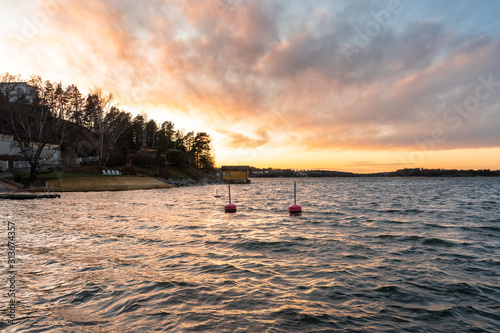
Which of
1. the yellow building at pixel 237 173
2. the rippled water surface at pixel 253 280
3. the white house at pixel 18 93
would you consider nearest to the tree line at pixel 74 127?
the white house at pixel 18 93

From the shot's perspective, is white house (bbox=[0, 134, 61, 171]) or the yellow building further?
the yellow building

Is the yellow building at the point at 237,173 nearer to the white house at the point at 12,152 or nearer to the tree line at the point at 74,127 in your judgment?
the tree line at the point at 74,127

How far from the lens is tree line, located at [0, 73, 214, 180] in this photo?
153 ft

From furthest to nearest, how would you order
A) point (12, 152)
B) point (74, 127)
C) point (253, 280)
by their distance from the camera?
point (74, 127) < point (12, 152) < point (253, 280)

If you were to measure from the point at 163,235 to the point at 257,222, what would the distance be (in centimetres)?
747

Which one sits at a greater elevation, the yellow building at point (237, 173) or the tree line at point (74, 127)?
the tree line at point (74, 127)

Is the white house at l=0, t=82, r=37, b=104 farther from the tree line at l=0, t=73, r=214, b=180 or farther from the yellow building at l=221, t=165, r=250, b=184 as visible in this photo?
the yellow building at l=221, t=165, r=250, b=184

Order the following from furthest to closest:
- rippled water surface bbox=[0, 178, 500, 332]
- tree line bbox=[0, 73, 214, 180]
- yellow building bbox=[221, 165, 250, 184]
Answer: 1. yellow building bbox=[221, 165, 250, 184]
2. tree line bbox=[0, 73, 214, 180]
3. rippled water surface bbox=[0, 178, 500, 332]

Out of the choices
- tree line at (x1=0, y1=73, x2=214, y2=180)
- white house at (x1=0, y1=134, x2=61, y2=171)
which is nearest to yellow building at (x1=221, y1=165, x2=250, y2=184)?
tree line at (x1=0, y1=73, x2=214, y2=180)

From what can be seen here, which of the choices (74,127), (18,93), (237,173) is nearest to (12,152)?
(74,127)

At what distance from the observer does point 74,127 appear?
6294cm

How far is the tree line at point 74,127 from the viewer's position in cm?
4675

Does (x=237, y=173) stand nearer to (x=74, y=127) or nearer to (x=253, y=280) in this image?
(x=74, y=127)

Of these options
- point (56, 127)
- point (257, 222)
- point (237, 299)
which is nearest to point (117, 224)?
point (257, 222)
